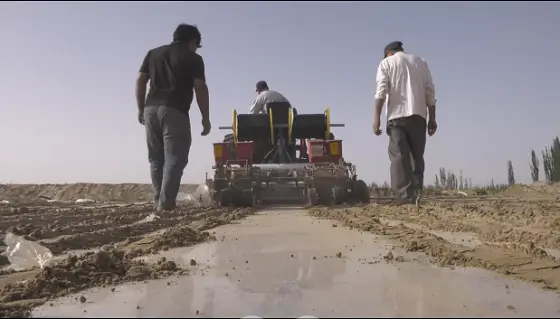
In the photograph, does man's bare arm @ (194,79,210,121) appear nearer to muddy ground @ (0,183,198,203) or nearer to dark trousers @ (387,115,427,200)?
dark trousers @ (387,115,427,200)

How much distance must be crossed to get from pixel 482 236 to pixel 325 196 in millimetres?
4407

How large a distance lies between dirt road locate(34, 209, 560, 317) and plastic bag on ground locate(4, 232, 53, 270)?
706 millimetres

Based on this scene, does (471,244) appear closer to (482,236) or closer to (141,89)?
(482,236)

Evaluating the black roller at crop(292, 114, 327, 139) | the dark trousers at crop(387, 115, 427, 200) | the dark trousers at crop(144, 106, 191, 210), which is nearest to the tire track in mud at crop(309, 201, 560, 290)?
the dark trousers at crop(387, 115, 427, 200)

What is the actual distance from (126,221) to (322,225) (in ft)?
5.78

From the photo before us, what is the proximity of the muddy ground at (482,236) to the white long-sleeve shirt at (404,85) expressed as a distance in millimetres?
1614

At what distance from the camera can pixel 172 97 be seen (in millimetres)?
5555

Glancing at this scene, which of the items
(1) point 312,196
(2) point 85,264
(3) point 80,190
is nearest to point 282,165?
(1) point 312,196

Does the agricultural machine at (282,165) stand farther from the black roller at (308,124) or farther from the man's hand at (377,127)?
the man's hand at (377,127)

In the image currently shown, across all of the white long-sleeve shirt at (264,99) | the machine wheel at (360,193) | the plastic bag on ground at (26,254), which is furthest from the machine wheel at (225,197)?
the plastic bag on ground at (26,254)

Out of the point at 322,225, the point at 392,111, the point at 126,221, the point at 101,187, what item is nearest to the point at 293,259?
the point at 322,225

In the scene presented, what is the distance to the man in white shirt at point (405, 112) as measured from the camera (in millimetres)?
5809

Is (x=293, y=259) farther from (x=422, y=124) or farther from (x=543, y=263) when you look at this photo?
(x=422, y=124)

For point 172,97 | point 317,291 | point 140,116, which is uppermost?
point 172,97
